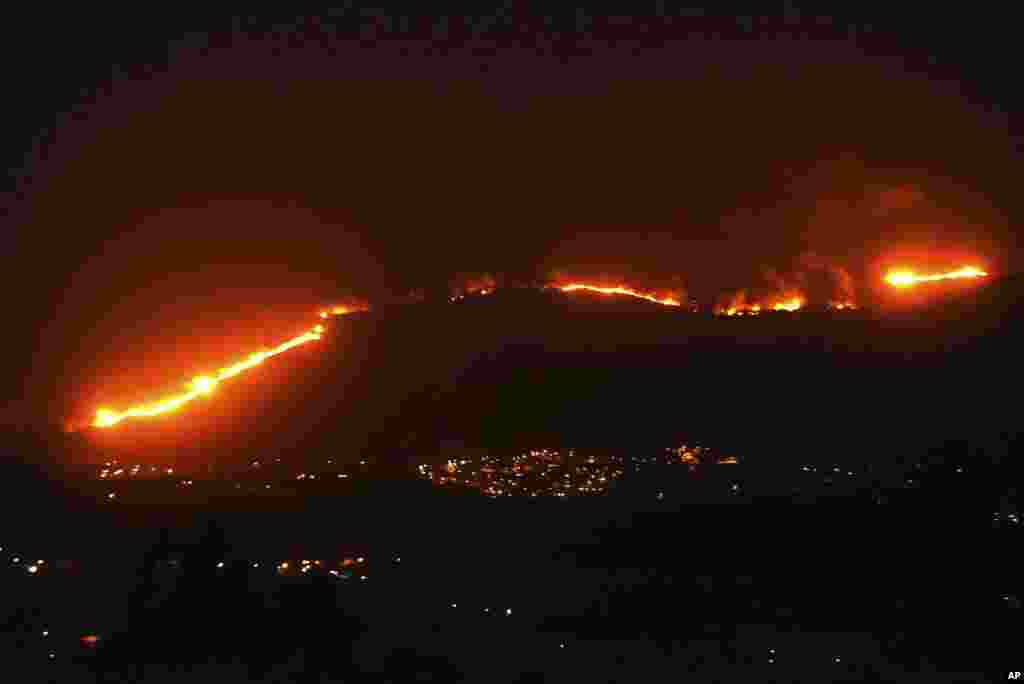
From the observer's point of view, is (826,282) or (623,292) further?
(826,282)

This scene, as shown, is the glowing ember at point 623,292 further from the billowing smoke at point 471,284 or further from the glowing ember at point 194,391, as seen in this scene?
the glowing ember at point 194,391

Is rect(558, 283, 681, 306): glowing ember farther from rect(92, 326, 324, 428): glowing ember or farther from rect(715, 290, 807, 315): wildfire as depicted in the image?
rect(92, 326, 324, 428): glowing ember

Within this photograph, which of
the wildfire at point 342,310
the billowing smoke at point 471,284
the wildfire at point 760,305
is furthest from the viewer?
the billowing smoke at point 471,284

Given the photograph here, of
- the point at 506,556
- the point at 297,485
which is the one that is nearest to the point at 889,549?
the point at 506,556

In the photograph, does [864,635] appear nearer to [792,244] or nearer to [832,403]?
[832,403]

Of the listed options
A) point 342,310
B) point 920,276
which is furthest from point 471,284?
point 920,276

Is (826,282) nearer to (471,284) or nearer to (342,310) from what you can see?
(471,284)

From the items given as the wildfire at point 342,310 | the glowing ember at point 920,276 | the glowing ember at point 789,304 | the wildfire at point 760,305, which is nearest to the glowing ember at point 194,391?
the wildfire at point 342,310
